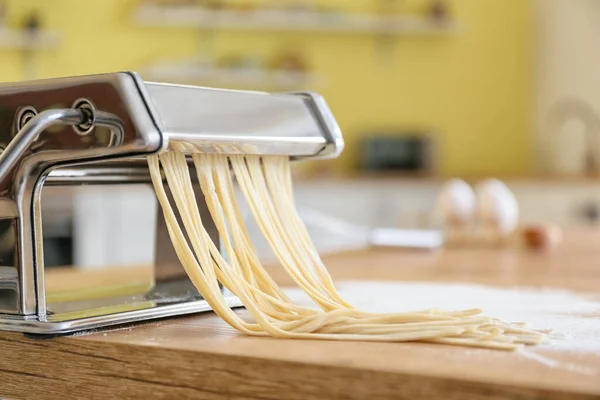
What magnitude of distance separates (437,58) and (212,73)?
1223 millimetres

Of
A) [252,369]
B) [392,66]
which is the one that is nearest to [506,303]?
[252,369]

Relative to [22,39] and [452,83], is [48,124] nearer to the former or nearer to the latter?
[22,39]

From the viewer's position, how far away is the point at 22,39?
4309 mm

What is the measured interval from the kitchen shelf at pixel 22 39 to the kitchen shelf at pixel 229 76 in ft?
1.60

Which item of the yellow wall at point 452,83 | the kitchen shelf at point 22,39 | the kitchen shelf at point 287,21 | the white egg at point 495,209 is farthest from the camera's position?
the yellow wall at point 452,83

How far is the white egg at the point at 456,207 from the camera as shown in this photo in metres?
2.20

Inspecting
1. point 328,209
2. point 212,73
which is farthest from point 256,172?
point 212,73

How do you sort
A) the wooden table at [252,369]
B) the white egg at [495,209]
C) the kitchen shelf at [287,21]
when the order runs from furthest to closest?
the kitchen shelf at [287,21], the white egg at [495,209], the wooden table at [252,369]

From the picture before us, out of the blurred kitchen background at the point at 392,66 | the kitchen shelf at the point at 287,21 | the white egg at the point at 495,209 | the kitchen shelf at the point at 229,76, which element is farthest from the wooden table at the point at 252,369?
the kitchen shelf at the point at 287,21

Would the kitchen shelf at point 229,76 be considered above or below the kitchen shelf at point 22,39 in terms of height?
below

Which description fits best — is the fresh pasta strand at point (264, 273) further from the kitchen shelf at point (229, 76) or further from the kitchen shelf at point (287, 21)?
the kitchen shelf at point (287, 21)

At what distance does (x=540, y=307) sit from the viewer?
0.88m

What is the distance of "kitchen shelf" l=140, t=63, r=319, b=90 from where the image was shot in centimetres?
448

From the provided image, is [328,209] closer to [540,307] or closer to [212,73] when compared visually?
[212,73]
